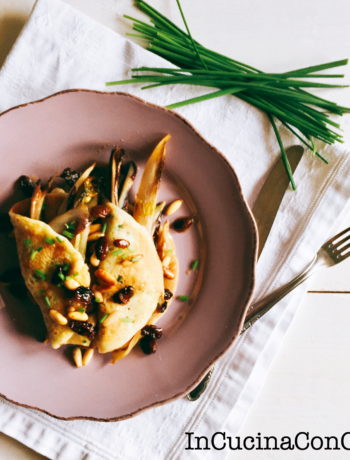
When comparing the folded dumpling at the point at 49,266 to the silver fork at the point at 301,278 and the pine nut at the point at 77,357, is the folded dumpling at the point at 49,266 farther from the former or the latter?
the silver fork at the point at 301,278

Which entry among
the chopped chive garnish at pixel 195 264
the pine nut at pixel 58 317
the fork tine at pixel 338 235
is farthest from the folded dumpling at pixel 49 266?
the fork tine at pixel 338 235

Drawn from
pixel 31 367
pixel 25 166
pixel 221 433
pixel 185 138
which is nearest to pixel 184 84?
pixel 185 138

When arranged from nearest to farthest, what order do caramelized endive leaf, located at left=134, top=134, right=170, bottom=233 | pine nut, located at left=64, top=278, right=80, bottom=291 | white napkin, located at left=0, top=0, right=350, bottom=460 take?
pine nut, located at left=64, top=278, right=80, bottom=291, caramelized endive leaf, located at left=134, top=134, right=170, bottom=233, white napkin, located at left=0, top=0, right=350, bottom=460

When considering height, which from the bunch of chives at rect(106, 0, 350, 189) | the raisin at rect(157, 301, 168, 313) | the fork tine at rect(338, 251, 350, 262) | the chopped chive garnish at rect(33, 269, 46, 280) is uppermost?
the bunch of chives at rect(106, 0, 350, 189)

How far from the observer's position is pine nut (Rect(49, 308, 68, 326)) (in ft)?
4.21

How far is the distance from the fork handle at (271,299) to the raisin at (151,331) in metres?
0.26

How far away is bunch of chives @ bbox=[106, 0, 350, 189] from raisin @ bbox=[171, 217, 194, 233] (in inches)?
12.8

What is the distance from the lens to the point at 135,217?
4.58 feet

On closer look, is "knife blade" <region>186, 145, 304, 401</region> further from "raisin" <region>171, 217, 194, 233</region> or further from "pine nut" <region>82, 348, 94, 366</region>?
"pine nut" <region>82, 348, 94, 366</region>

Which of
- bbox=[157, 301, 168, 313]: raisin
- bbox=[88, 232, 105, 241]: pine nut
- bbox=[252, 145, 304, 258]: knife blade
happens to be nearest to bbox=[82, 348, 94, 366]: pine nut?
bbox=[157, 301, 168, 313]: raisin

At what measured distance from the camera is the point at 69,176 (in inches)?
54.3

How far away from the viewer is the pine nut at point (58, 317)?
128cm

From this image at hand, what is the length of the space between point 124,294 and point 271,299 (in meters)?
0.46

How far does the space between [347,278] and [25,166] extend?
105 centimetres
